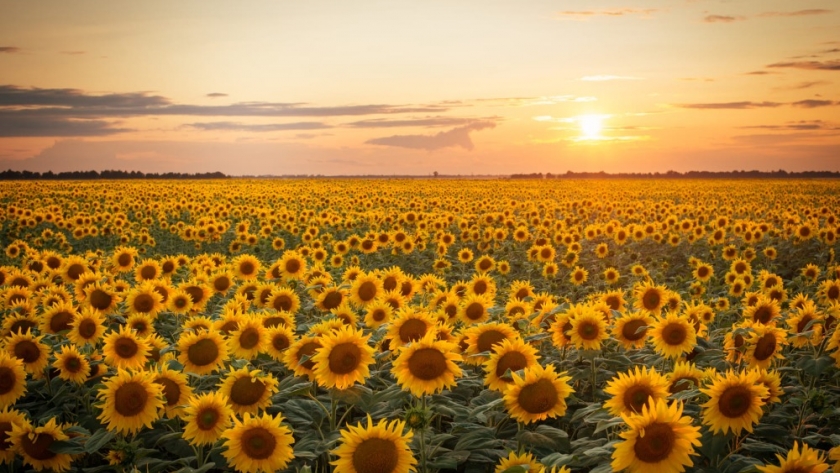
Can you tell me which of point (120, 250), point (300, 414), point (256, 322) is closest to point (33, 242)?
point (120, 250)

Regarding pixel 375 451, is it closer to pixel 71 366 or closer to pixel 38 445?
pixel 38 445

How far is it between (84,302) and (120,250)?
405cm

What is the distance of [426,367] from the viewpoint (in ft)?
14.1

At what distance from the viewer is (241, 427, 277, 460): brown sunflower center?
12.6 ft

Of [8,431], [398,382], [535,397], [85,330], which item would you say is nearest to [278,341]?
[398,382]

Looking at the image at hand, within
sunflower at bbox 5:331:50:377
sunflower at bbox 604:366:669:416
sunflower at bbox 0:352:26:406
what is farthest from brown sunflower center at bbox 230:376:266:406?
sunflower at bbox 604:366:669:416

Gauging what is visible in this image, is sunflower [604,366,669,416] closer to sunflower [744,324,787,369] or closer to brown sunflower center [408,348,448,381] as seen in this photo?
brown sunflower center [408,348,448,381]

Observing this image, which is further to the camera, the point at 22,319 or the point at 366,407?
the point at 22,319

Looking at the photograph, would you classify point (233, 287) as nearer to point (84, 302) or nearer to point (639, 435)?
point (84, 302)

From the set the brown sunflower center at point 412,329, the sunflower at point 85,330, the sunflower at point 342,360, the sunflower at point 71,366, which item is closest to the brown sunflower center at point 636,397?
the sunflower at point 342,360

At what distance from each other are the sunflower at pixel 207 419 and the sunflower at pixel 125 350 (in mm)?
1636

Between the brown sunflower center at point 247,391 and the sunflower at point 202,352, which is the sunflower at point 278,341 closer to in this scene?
the sunflower at point 202,352

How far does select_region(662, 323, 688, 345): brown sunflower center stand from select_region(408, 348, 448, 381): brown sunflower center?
7.04ft

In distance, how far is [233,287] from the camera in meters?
Result: 9.80
